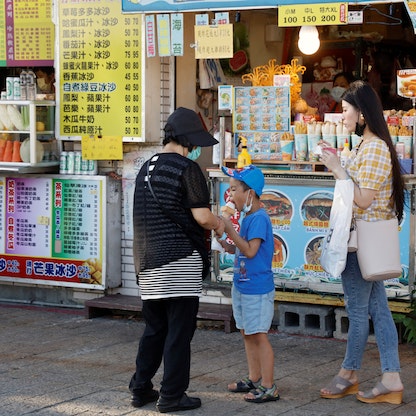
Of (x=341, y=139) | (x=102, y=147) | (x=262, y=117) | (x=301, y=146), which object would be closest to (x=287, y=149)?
(x=301, y=146)

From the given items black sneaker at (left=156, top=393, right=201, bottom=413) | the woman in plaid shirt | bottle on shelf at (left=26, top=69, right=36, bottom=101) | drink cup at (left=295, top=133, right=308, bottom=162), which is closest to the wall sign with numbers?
bottle on shelf at (left=26, top=69, right=36, bottom=101)

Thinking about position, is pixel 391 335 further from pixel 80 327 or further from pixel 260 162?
pixel 80 327

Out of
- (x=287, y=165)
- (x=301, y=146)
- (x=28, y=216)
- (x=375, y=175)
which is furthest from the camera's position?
(x=28, y=216)

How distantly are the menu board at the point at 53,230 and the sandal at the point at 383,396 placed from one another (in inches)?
146

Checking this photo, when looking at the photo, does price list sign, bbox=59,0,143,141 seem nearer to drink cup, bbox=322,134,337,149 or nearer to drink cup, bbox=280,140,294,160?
drink cup, bbox=280,140,294,160

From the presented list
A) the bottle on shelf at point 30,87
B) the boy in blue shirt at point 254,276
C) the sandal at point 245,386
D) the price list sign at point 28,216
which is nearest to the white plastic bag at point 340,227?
the boy in blue shirt at point 254,276

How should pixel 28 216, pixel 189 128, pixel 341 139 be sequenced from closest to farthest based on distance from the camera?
1. pixel 189 128
2. pixel 341 139
3. pixel 28 216

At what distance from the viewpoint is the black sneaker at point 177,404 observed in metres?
6.39

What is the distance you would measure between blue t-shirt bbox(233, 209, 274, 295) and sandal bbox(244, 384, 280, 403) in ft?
2.18

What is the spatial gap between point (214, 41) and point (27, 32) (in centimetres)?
239

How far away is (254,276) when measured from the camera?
257 inches

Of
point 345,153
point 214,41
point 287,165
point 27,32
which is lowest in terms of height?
point 287,165

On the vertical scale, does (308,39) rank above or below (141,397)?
above

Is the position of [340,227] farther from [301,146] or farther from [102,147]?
[102,147]
